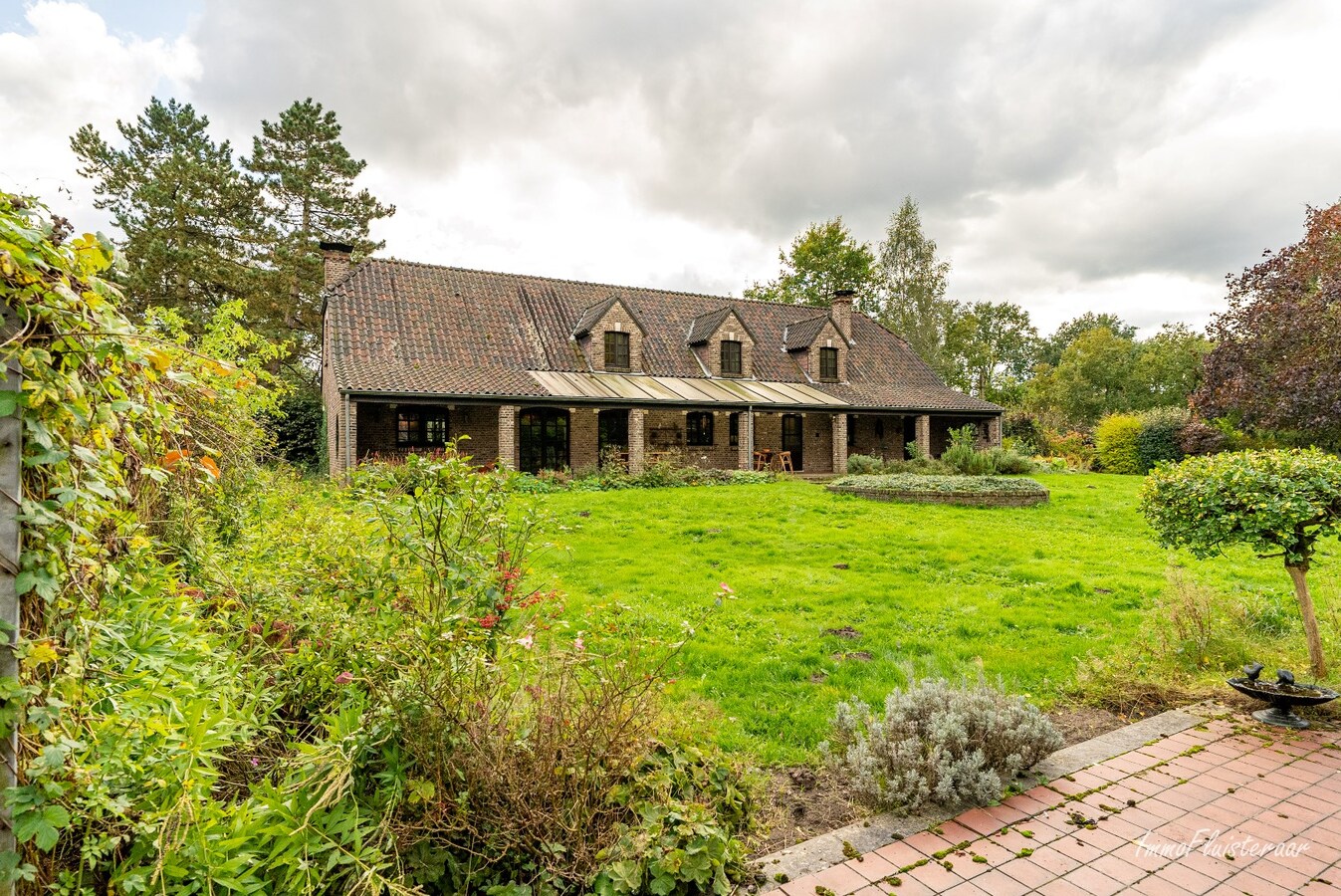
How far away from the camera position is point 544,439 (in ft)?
64.4

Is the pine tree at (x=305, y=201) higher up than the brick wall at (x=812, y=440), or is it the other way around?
the pine tree at (x=305, y=201)

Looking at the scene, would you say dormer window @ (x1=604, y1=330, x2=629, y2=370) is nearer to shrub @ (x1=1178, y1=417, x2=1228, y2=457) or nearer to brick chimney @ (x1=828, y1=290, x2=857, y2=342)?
brick chimney @ (x1=828, y1=290, x2=857, y2=342)

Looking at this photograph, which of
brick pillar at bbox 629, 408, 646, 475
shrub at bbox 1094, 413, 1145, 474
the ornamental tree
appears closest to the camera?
the ornamental tree

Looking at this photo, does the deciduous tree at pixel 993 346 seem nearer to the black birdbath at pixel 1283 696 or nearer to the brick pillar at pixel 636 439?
the brick pillar at pixel 636 439

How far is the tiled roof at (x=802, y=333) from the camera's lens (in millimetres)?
24281

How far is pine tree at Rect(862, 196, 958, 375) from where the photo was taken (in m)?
35.3

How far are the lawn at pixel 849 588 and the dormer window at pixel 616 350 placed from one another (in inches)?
335

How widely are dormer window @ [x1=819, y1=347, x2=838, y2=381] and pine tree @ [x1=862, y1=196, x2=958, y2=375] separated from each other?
13.1 metres

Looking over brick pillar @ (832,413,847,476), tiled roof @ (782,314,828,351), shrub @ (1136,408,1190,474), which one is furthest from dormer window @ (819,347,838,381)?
shrub @ (1136,408,1190,474)

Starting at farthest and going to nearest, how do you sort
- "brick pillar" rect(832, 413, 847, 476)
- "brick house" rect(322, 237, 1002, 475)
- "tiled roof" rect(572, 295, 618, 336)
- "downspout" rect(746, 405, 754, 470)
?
"brick pillar" rect(832, 413, 847, 476) < "tiled roof" rect(572, 295, 618, 336) < "downspout" rect(746, 405, 754, 470) < "brick house" rect(322, 237, 1002, 475)

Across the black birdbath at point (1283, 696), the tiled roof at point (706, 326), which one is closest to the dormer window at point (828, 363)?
the tiled roof at point (706, 326)

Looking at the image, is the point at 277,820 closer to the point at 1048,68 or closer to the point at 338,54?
the point at 338,54

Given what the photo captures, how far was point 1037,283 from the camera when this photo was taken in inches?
1977

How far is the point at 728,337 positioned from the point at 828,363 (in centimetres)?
445
